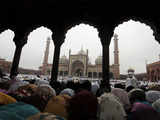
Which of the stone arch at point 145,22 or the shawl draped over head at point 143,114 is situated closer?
the shawl draped over head at point 143,114

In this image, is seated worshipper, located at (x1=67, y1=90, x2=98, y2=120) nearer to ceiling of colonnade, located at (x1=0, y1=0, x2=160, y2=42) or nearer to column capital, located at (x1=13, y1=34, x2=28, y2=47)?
ceiling of colonnade, located at (x1=0, y1=0, x2=160, y2=42)

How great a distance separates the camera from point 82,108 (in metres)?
0.97

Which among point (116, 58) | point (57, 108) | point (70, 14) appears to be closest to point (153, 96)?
point (57, 108)

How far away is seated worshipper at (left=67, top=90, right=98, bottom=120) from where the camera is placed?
951 millimetres

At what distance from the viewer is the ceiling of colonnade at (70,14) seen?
4.10m

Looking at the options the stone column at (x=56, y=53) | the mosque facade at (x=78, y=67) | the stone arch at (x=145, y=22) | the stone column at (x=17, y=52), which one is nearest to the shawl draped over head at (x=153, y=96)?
the stone arch at (x=145, y=22)

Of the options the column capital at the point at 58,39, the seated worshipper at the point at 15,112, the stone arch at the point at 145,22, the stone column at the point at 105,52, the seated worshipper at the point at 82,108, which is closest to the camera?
the seated worshipper at the point at 15,112

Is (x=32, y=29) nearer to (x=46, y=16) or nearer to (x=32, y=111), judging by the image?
(x=46, y=16)

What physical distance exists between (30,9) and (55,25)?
146 cm

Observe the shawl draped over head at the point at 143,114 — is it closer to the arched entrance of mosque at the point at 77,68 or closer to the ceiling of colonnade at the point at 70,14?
the ceiling of colonnade at the point at 70,14

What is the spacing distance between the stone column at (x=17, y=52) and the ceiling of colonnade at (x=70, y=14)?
0.42 m

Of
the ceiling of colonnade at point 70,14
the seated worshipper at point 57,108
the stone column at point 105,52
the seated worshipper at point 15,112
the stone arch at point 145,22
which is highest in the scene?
the ceiling of colonnade at point 70,14

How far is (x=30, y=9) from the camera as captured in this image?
4742 mm

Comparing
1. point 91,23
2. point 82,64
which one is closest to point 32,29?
point 91,23
